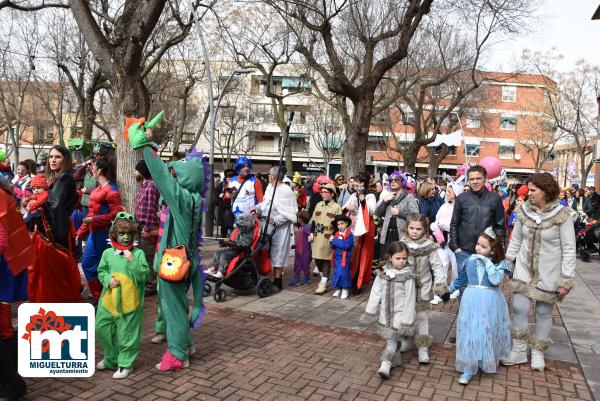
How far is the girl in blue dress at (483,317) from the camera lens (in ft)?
14.6

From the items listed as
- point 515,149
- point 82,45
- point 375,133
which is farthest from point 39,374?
point 515,149

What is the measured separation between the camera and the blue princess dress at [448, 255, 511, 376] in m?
4.46

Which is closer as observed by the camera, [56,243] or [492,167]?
[56,243]

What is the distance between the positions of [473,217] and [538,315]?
4.20 feet

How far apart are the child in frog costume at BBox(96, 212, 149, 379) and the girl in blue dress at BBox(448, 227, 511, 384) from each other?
2.85m

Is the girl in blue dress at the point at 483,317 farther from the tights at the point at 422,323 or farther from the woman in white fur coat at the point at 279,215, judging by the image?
the woman in white fur coat at the point at 279,215

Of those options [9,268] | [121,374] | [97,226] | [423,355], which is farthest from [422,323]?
[97,226]

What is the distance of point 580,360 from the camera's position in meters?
5.07

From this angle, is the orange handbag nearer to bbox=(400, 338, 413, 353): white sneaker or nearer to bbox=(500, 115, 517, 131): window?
bbox=(400, 338, 413, 353): white sneaker

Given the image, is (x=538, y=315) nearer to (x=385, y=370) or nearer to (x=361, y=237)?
(x=385, y=370)

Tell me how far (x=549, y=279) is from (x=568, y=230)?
487 mm

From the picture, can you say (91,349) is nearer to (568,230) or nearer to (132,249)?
(132,249)

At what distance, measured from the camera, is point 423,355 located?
4875 mm

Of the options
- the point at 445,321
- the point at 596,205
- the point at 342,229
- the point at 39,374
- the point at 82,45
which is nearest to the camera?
the point at 39,374
